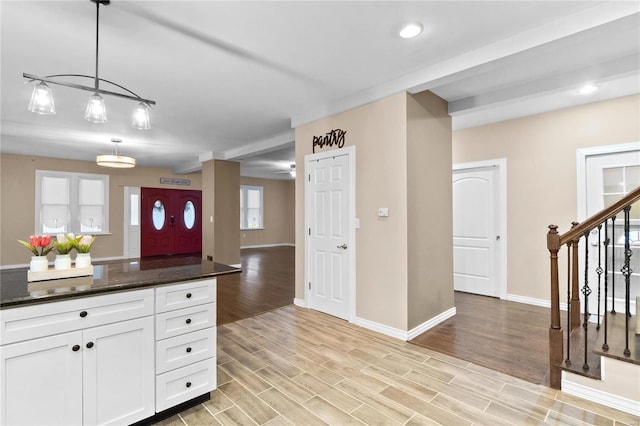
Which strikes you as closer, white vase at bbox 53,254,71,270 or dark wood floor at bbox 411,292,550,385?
white vase at bbox 53,254,71,270

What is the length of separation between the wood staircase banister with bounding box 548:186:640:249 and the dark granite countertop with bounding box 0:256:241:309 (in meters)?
2.58

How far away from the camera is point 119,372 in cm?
185

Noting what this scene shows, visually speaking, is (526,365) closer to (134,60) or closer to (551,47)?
(551,47)

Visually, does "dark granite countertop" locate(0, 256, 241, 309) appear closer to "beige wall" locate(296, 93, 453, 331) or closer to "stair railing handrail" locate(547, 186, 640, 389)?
"beige wall" locate(296, 93, 453, 331)

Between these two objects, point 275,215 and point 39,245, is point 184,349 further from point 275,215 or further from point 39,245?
point 275,215

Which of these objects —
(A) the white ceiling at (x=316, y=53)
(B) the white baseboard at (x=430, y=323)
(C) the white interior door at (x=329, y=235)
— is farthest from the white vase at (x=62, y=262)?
(B) the white baseboard at (x=430, y=323)

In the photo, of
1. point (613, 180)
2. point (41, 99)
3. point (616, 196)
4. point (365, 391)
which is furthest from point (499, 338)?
point (41, 99)

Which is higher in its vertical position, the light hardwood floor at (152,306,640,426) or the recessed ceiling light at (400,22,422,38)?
the recessed ceiling light at (400,22,422,38)

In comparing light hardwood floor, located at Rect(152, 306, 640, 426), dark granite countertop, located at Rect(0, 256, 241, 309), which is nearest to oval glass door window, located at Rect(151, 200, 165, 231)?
light hardwood floor, located at Rect(152, 306, 640, 426)

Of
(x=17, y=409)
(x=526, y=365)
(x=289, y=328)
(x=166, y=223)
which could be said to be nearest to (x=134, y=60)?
(x=17, y=409)

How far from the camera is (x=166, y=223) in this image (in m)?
9.78

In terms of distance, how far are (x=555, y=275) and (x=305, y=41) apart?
2761 millimetres

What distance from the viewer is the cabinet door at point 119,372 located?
1.75 metres

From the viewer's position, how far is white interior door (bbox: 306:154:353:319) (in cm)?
393
